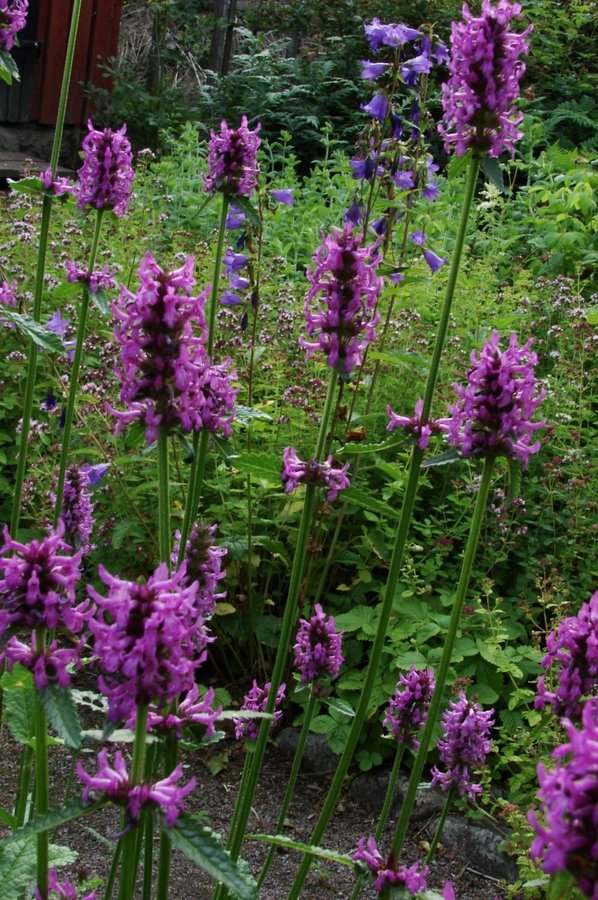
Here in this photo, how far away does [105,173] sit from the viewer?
2371 millimetres

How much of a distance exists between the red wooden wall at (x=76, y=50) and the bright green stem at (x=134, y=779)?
1084 cm

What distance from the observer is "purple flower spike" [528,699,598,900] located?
84 centimetres

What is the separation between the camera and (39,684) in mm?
1320

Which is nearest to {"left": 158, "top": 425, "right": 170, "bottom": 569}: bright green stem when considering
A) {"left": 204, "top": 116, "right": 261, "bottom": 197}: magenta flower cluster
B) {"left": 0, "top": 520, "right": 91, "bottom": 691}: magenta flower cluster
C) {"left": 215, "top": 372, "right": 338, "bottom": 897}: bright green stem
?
{"left": 0, "top": 520, "right": 91, "bottom": 691}: magenta flower cluster

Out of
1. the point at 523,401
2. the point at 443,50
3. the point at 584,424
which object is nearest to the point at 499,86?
the point at 523,401

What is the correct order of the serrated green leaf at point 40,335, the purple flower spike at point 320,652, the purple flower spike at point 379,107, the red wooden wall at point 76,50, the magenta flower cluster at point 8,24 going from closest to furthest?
the serrated green leaf at point 40,335 → the purple flower spike at point 320,652 → the magenta flower cluster at point 8,24 → the purple flower spike at point 379,107 → the red wooden wall at point 76,50

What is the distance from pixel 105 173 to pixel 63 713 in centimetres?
145

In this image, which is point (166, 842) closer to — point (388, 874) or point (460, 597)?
point (388, 874)

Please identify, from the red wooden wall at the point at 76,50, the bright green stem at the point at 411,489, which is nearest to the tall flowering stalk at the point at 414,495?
the bright green stem at the point at 411,489

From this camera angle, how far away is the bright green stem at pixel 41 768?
52.8 inches

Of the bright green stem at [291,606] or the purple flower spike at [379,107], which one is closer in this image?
the bright green stem at [291,606]

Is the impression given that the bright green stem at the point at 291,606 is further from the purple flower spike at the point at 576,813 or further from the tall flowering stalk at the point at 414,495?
the purple flower spike at the point at 576,813

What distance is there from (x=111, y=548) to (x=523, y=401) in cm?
282

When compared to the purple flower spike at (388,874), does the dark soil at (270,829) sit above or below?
below
